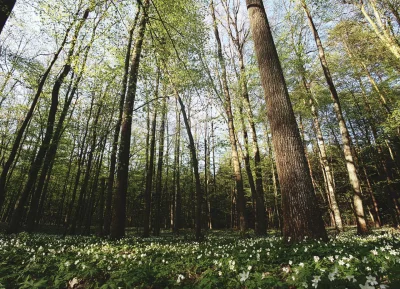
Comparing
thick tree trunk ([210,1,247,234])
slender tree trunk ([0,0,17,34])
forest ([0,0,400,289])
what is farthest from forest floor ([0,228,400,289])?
thick tree trunk ([210,1,247,234])

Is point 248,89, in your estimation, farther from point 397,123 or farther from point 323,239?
point 323,239

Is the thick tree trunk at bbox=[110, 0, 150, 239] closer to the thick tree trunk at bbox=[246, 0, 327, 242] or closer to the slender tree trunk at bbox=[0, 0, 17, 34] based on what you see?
the slender tree trunk at bbox=[0, 0, 17, 34]

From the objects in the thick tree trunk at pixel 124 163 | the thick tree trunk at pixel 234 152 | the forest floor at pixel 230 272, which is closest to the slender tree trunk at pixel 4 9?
the forest floor at pixel 230 272

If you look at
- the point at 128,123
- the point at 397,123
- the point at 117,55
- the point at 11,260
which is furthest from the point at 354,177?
the point at 117,55

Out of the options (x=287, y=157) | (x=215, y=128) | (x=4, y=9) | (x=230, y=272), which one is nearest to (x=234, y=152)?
(x=215, y=128)

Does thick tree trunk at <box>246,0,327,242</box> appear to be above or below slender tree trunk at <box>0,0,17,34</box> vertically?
below

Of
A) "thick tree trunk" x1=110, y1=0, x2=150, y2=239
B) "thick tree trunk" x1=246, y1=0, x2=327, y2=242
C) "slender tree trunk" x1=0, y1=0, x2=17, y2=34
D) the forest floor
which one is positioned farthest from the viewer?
"thick tree trunk" x1=110, y1=0, x2=150, y2=239

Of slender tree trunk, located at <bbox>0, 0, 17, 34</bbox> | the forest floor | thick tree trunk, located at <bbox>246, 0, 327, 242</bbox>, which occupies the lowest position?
the forest floor

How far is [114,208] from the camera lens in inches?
393

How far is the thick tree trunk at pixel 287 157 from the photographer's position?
197 inches

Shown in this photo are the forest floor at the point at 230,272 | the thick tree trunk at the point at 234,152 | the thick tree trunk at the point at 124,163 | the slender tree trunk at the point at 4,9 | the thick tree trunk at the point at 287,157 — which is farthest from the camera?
the thick tree trunk at the point at 234,152

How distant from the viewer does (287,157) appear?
213 inches

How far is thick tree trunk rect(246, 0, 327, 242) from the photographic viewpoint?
502cm

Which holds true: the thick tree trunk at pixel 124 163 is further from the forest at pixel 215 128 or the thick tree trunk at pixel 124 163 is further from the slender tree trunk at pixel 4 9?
the slender tree trunk at pixel 4 9
